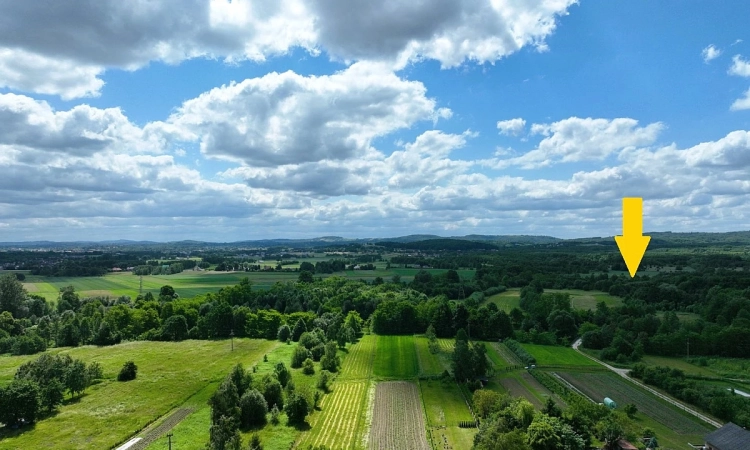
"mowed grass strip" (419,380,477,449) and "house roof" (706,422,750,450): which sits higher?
"house roof" (706,422,750,450)

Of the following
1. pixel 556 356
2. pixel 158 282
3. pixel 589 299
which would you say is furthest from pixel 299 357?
pixel 158 282

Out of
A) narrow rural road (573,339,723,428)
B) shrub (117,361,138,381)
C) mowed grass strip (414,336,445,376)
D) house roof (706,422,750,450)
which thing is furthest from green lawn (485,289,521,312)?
shrub (117,361,138,381)

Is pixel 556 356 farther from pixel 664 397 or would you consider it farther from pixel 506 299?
pixel 506 299

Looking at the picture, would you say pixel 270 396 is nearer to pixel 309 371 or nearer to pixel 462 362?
pixel 309 371

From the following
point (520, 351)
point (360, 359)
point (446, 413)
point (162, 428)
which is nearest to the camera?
point (162, 428)

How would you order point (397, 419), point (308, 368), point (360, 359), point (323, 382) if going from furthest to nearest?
point (360, 359), point (308, 368), point (323, 382), point (397, 419)

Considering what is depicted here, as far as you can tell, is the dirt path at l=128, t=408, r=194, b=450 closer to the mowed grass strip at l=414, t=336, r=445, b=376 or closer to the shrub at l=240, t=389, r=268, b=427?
the shrub at l=240, t=389, r=268, b=427

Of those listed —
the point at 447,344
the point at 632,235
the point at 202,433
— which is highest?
the point at 632,235
